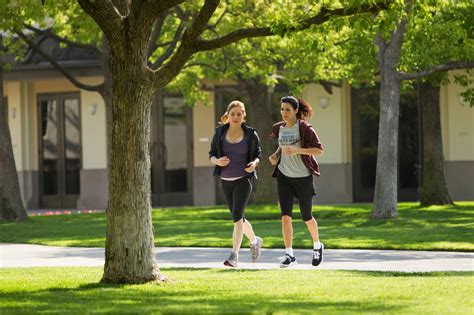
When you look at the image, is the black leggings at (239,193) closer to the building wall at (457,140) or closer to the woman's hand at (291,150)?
the woman's hand at (291,150)

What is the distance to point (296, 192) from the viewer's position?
14.1m

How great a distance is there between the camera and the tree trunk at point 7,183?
2550cm

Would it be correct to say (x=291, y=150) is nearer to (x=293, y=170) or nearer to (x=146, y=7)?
(x=293, y=170)

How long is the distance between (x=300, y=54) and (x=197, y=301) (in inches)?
679

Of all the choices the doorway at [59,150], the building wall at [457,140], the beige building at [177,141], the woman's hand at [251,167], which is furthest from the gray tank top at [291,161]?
the doorway at [59,150]

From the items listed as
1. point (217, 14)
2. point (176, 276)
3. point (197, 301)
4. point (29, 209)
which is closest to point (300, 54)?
point (217, 14)

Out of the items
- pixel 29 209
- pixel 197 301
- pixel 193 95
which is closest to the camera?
pixel 197 301

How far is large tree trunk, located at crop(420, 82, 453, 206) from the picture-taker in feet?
94.0

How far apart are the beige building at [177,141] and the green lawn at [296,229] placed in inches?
228

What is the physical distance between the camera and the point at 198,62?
2908 cm

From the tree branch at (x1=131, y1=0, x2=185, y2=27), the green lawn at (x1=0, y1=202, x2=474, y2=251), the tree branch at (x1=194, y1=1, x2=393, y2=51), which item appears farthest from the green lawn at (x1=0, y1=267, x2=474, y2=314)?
the green lawn at (x1=0, y1=202, x2=474, y2=251)

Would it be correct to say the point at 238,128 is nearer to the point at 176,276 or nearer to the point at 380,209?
the point at 176,276

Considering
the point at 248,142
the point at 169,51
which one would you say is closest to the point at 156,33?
the point at 169,51

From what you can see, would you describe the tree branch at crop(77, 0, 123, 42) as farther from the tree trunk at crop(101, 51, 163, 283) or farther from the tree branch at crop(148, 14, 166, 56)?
the tree branch at crop(148, 14, 166, 56)
